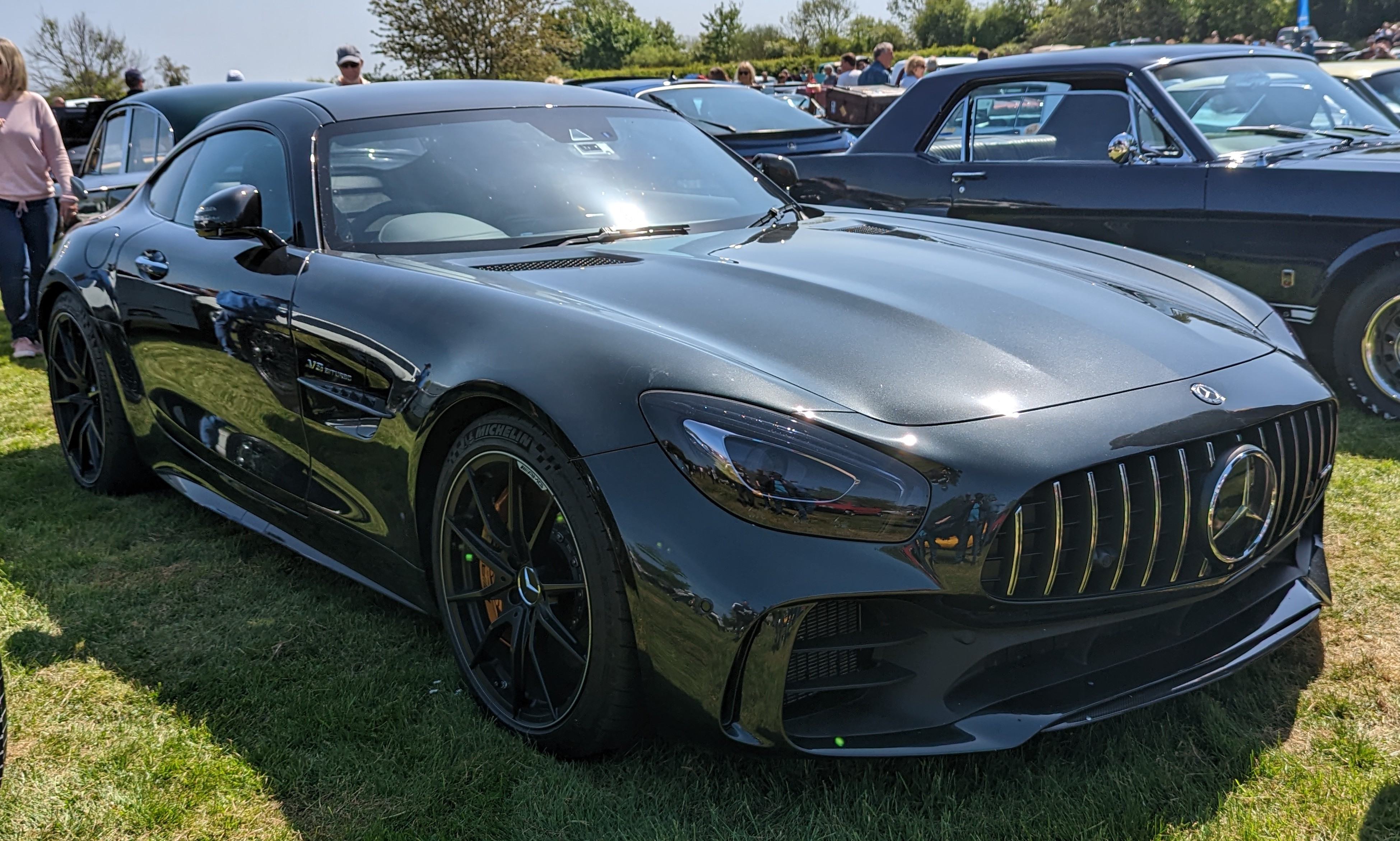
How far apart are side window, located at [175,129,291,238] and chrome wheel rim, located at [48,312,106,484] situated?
71 centimetres

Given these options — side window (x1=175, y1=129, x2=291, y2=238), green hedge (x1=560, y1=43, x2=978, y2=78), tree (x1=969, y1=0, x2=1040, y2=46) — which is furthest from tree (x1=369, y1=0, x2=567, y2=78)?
tree (x1=969, y1=0, x2=1040, y2=46)

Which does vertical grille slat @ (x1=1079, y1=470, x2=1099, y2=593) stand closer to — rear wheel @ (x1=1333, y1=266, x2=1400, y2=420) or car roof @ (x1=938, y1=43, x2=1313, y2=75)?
rear wheel @ (x1=1333, y1=266, x2=1400, y2=420)

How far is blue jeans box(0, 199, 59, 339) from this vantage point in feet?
21.6

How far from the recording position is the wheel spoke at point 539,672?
7.79 ft

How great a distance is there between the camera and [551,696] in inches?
94.3

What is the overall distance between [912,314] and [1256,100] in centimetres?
354

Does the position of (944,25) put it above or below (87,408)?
above

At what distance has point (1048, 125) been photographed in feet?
17.9

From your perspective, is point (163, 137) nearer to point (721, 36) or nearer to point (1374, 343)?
point (1374, 343)

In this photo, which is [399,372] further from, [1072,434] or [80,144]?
[80,144]

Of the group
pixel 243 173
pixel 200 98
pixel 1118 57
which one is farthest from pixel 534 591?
pixel 200 98

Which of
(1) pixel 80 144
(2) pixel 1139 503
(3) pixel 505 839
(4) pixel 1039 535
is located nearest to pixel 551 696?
(3) pixel 505 839

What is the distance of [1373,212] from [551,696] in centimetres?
373

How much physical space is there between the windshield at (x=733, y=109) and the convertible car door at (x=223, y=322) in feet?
18.6
